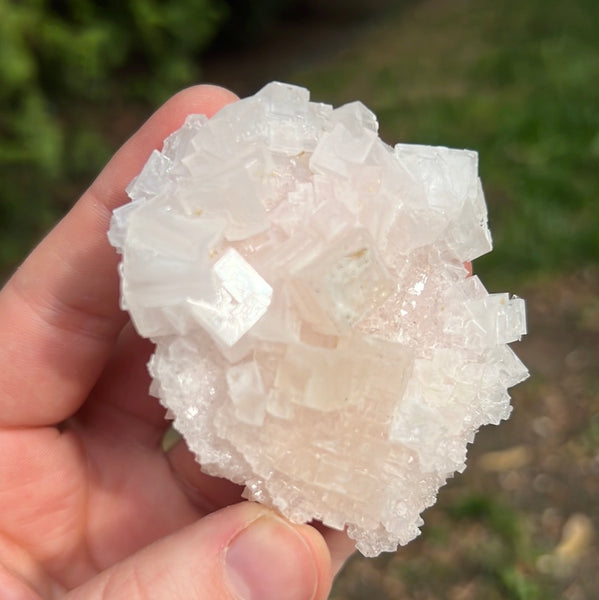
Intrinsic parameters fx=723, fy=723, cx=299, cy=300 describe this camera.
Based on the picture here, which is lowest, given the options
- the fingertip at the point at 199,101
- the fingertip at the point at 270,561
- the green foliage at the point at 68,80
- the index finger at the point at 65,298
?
the green foliage at the point at 68,80

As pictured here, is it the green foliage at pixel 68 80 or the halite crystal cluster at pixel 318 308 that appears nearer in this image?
the halite crystal cluster at pixel 318 308

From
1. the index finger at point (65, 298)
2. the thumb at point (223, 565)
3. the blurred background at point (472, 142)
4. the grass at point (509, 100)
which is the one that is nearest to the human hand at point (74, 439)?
the index finger at point (65, 298)

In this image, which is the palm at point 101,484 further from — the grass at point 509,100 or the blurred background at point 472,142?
the grass at point 509,100

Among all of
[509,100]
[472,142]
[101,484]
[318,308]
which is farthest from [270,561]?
[509,100]

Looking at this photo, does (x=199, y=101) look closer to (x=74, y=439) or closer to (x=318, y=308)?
(x=318, y=308)

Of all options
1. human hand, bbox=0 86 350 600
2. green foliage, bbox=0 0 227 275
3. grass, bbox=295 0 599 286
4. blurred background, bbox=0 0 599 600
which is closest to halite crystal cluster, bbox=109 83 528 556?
human hand, bbox=0 86 350 600
